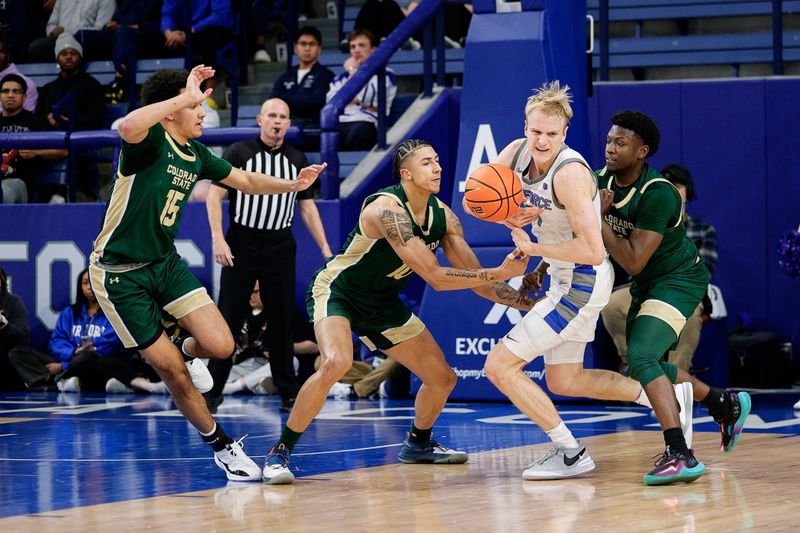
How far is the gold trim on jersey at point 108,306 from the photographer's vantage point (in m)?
6.93

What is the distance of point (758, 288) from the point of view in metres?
12.2

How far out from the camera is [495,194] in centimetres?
645

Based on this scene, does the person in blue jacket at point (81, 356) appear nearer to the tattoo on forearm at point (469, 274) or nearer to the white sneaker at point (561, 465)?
the tattoo on forearm at point (469, 274)

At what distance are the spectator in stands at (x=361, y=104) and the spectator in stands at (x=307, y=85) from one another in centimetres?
11

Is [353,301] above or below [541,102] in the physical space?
below

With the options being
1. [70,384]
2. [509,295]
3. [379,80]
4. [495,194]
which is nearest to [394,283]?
[509,295]

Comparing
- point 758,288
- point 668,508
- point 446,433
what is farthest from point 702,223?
point 668,508

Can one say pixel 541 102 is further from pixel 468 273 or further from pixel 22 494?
pixel 22 494

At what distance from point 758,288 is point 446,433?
4514 mm

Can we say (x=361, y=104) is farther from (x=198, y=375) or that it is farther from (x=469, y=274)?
(x=469, y=274)

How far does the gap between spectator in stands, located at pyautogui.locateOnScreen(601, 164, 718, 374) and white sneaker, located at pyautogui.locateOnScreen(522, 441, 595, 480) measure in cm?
392

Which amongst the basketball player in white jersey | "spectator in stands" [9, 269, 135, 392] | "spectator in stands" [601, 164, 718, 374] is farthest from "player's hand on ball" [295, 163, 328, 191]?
"spectator in stands" [9, 269, 135, 392]

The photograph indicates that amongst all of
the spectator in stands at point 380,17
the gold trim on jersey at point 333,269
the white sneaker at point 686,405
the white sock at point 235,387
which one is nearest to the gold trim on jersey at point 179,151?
the gold trim on jersey at point 333,269

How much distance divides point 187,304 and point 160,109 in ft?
3.62
